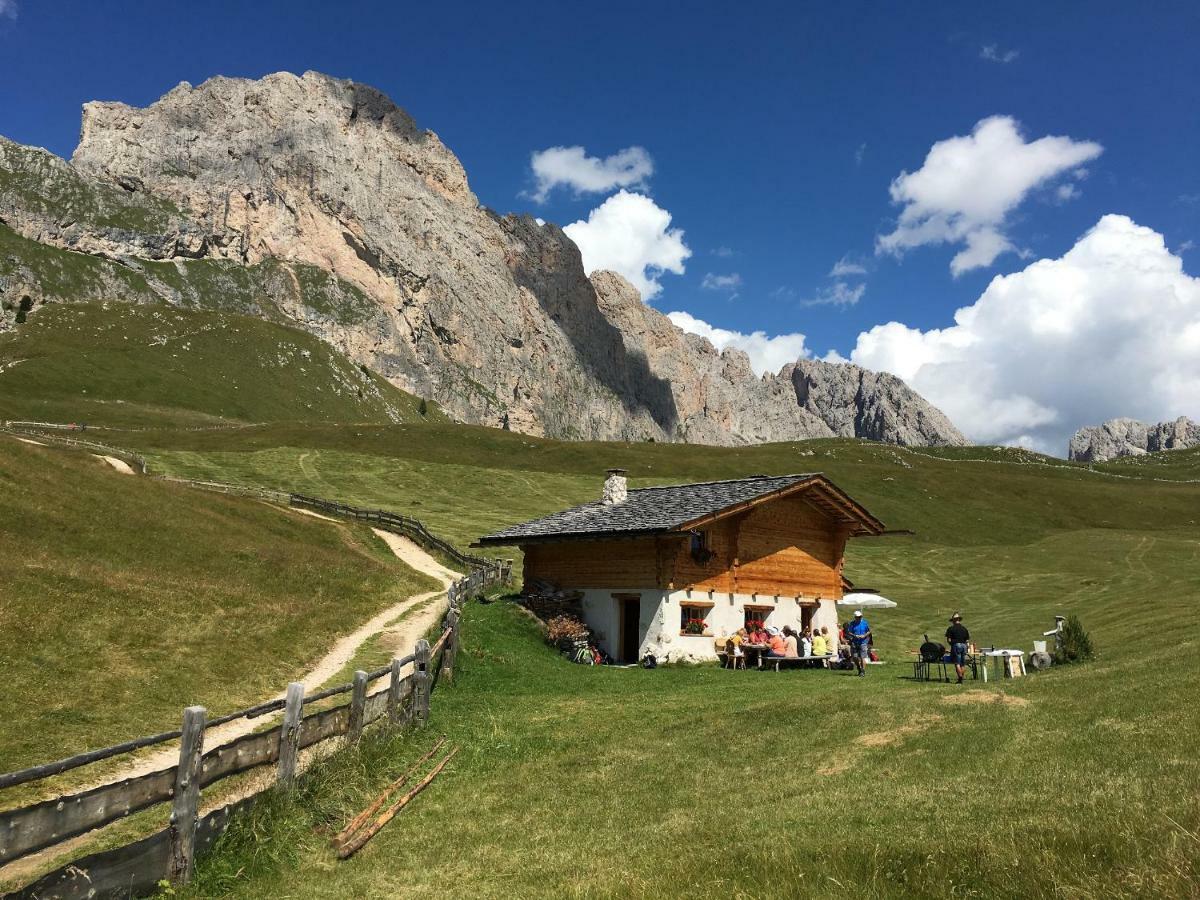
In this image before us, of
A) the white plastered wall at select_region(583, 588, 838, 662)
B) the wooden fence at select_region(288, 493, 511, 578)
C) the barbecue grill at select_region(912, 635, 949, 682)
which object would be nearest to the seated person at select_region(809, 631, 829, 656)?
the white plastered wall at select_region(583, 588, 838, 662)

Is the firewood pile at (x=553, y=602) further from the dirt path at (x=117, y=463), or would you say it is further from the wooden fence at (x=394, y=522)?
the dirt path at (x=117, y=463)

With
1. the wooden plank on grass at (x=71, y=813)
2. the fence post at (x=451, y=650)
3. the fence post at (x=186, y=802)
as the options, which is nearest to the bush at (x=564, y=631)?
the fence post at (x=451, y=650)

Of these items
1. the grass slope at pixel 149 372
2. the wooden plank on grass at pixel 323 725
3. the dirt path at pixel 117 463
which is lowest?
the wooden plank on grass at pixel 323 725

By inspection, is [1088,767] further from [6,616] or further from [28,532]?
[28,532]

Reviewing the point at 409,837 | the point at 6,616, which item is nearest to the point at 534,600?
the point at 6,616

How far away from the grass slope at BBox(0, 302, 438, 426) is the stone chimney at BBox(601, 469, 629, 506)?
315 feet

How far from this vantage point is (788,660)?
30344 millimetres

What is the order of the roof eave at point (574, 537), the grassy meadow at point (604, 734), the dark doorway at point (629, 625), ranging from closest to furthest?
the grassy meadow at point (604, 734), the roof eave at point (574, 537), the dark doorway at point (629, 625)

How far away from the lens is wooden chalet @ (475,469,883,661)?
31.4 meters

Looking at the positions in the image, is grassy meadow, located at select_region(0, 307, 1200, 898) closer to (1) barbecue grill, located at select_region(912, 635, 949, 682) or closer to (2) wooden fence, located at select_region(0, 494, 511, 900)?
(2) wooden fence, located at select_region(0, 494, 511, 900)

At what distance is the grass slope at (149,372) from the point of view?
128 m

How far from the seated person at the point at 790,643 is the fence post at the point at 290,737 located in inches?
917

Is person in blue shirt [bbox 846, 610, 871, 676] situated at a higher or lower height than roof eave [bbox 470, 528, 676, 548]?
lower

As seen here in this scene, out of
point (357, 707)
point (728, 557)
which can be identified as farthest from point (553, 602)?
point (357, 707)
